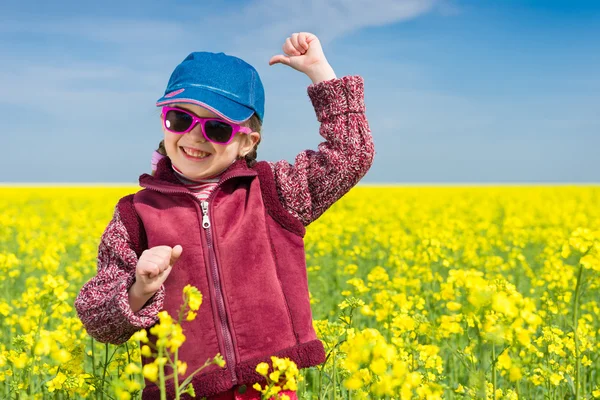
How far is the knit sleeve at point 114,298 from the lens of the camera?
92.8 inches

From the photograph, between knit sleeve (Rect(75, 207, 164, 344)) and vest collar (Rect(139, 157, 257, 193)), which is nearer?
knit sleeve (Rect(75, 207, 164, 344))

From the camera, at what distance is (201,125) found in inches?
98.3

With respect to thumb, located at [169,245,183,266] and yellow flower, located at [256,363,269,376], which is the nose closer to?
thumb, located at [169,245,183,266]

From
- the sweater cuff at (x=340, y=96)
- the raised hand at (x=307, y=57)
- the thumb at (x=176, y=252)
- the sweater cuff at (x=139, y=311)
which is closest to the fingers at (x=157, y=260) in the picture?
the thumb at (x=176, y=252)

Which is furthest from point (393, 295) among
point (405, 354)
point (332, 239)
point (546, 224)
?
point (546, 224)

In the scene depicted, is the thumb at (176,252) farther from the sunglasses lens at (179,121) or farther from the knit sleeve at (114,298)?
the sunglasses lens at (179,121)

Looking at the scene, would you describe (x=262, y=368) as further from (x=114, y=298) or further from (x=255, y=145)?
(x=255, y=145)

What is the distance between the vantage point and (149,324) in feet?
7.99

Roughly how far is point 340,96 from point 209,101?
0.56 metres

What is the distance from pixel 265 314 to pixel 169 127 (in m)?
0.84

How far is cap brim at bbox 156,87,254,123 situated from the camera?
2449 mm

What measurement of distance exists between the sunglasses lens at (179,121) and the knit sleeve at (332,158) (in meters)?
0.44

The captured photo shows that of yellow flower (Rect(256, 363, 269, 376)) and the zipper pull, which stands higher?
the zipper pull

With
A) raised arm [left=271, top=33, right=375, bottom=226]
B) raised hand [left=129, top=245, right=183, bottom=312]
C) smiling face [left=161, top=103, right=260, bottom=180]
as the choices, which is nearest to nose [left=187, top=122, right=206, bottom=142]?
smiling face [left=161, top=103, right=260, bottom=180]
